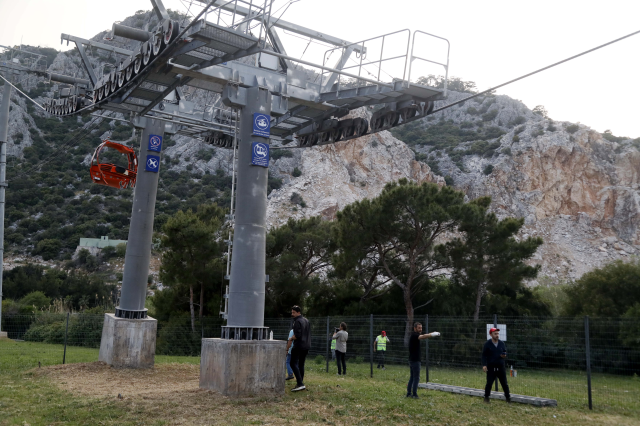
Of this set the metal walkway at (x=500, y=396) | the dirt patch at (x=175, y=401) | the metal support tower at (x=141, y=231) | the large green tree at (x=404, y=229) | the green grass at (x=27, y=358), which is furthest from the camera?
the large green tree at (x=404, y=229)

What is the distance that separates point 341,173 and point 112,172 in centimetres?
5820

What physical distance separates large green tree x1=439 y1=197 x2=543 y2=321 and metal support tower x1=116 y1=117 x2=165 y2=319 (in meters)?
15.4

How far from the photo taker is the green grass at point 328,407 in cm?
849

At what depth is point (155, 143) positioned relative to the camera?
17.0m

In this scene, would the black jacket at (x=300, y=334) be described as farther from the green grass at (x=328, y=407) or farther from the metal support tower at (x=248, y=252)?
the green grass at (x=328, y=407)

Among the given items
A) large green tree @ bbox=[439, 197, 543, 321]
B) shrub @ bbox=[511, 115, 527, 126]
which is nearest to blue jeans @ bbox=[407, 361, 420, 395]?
large green tree @ bbox=[439, 197, 543, 321]

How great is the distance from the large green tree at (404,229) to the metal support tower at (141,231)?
1263 cm

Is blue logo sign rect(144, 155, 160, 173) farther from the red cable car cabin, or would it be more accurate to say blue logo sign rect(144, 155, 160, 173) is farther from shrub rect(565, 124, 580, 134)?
shrub rect(565, 124, 580, 134)

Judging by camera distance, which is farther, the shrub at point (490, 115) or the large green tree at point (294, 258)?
the shrub at point (490, 115)

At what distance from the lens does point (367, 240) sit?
1072 inches

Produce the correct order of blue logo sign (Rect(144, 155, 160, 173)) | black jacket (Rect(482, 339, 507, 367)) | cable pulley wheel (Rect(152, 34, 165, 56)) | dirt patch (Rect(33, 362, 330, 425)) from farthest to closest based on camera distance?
blue logo sign (Rect(144, 155, 160, 173)), cable pulley wheel (Rect(152, 34, 165, 56)), black jacket (Rect(482, 339, 507, 367)), dirt patch (Rect(33, 362, 330, 425))

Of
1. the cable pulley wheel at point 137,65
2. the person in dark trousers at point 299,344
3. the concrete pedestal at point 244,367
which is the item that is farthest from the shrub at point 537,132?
the concrete pedestal at point 244,367

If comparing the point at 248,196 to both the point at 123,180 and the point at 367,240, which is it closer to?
the point at 123,180

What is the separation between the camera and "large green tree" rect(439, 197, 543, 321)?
26.7m
